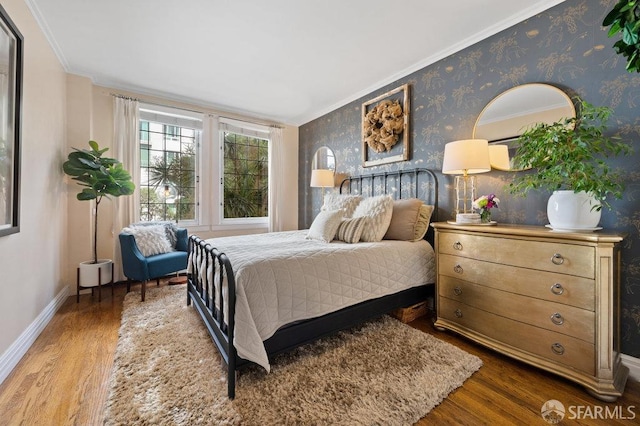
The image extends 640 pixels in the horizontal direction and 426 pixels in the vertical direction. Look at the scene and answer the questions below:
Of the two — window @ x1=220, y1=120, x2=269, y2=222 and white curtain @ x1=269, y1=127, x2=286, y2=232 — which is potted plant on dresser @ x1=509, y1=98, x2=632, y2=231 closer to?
white curtain @ x1=269, y1=127, x2=286, y2=232

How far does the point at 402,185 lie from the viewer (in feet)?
10.4

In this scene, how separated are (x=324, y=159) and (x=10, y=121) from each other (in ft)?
11.3

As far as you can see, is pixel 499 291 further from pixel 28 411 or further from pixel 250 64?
pixel 250 64

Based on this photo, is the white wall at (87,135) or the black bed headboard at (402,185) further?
the white wall at (87,135)

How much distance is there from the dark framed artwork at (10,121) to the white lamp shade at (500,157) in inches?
140

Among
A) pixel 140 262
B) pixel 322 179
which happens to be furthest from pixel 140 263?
pixel 322 179

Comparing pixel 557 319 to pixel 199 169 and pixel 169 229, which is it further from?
pixel 199 169

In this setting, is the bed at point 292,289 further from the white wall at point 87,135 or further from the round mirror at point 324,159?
the round mirror at point 324,159

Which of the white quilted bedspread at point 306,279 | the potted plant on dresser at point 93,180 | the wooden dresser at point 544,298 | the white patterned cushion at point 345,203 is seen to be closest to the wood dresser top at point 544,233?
the wooden dresser at point 544,298

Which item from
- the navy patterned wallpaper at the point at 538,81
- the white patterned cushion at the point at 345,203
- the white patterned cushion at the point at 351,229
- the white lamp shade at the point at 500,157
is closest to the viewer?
the navy patterned wallpaper at the point at 538,81

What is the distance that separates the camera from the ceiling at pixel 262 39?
2113 mm

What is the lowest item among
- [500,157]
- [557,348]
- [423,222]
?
[557,348]

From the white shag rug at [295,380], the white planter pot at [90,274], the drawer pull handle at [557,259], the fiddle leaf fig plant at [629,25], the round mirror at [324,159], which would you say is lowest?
the white shag rug at [295,380]

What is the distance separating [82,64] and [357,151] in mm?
3464
